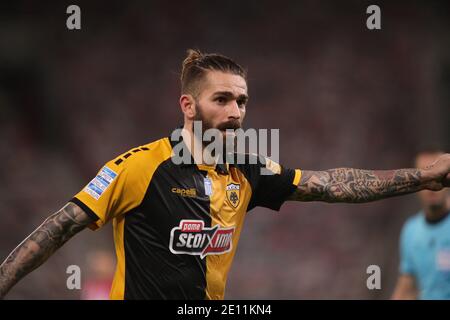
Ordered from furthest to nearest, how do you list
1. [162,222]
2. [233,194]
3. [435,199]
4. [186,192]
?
1. [435,199]
2. [233,194]
3. [186,192]
4. [162,222]

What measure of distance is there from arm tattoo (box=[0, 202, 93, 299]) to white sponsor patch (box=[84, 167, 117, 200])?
0.33 feet

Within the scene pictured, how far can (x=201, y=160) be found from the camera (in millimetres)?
4047

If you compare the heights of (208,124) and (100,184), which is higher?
(208,124)

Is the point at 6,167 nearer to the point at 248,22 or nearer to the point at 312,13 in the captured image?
the point at 248,22

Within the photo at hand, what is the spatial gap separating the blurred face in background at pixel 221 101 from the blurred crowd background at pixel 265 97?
23.0 feet

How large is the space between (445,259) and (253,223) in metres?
4.78

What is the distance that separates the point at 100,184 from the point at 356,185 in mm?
1463

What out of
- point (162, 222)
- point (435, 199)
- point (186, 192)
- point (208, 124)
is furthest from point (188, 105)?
point (435, 199)

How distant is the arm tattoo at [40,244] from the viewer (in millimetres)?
3516

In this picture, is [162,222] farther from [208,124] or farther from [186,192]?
[208,124]

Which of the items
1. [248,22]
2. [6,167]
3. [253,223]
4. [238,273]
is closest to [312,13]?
[248,22]

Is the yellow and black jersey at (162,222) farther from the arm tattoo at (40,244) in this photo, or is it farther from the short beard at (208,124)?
the short beard at (208,124)

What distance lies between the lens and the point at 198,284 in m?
3.79

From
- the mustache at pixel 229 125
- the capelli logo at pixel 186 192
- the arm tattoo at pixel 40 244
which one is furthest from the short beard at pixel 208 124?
the arm tattoo at pixel 40 244
